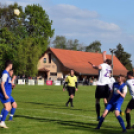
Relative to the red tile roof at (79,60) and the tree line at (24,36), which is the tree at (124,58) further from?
the tree line at (24,36)

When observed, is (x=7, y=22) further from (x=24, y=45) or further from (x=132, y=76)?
(x=132, y=76)

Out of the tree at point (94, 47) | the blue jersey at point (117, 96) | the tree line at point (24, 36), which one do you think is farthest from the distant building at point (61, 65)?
the blue jersey at point (117, 96)

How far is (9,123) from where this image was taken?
10.0 m

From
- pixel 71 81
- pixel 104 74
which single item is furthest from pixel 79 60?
pixel 104 74

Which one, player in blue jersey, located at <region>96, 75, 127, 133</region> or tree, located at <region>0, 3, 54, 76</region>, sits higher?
tree, located at <region>0, 3, 54, 76</region>

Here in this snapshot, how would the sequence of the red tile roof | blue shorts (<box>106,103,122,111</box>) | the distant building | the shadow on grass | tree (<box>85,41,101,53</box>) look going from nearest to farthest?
blue shorts (<box>106,103,122,111</box>) → the shadow on grass → the distant building → the red tile roof → tree (<box>85,41,101,53</box>)

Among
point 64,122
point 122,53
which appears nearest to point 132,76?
point 64,122

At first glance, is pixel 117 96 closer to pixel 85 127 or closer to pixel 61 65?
pixel 85 127

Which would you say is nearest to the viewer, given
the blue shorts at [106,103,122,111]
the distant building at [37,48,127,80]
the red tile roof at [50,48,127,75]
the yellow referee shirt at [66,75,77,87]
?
the blue shorts at [106,103,122,111]

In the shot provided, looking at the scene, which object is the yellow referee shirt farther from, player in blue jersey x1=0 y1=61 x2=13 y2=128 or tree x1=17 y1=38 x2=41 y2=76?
tree x1=17 y1=38 x2=41 y2=76

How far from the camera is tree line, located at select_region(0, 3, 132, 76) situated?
200ft

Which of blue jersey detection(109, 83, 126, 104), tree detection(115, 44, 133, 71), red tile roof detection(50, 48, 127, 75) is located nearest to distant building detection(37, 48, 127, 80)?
red tile roof detection(50, 48, 127, 75)

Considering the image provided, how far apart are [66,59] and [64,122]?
62.6 meters

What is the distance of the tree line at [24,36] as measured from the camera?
61.0 meters
